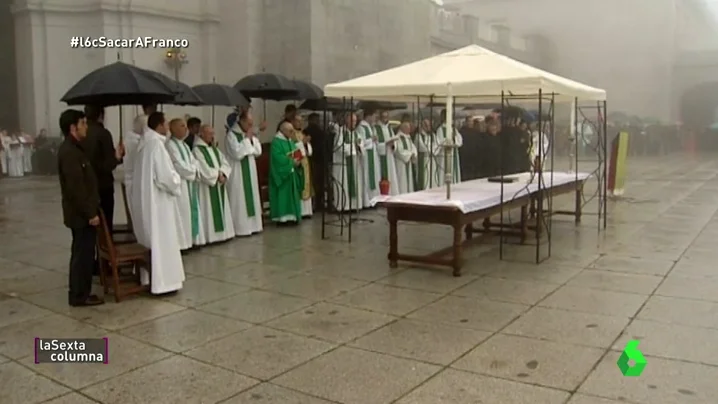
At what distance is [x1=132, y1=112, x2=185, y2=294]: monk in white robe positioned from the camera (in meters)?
6.95

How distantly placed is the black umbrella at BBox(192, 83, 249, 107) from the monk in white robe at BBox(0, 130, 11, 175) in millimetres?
13125

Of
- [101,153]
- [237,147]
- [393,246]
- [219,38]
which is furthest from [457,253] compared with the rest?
[219,38]

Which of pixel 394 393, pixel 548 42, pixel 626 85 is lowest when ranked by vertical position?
pixel 394 393

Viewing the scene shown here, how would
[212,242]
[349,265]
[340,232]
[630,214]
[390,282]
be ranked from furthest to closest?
1. [630,214]
2. [340,232]
3. [212,242]
4. [349,265]
5. [390,282]

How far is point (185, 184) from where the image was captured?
9.35 metres

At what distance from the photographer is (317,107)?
13.0 metres

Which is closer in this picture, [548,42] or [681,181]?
[681,181]

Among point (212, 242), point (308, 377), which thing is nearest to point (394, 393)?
point (308, 377)

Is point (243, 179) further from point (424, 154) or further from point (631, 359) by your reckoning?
point (631, 359)

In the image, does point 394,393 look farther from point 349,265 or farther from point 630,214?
point 630,214

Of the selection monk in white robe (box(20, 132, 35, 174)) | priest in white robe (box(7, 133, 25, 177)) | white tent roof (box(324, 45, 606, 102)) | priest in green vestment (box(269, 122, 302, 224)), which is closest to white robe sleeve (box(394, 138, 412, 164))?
priest in green vestment (box(269, 122, 302, 224))

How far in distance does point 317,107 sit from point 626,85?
19509 millimetres

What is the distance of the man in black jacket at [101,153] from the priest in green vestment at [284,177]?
354cm
